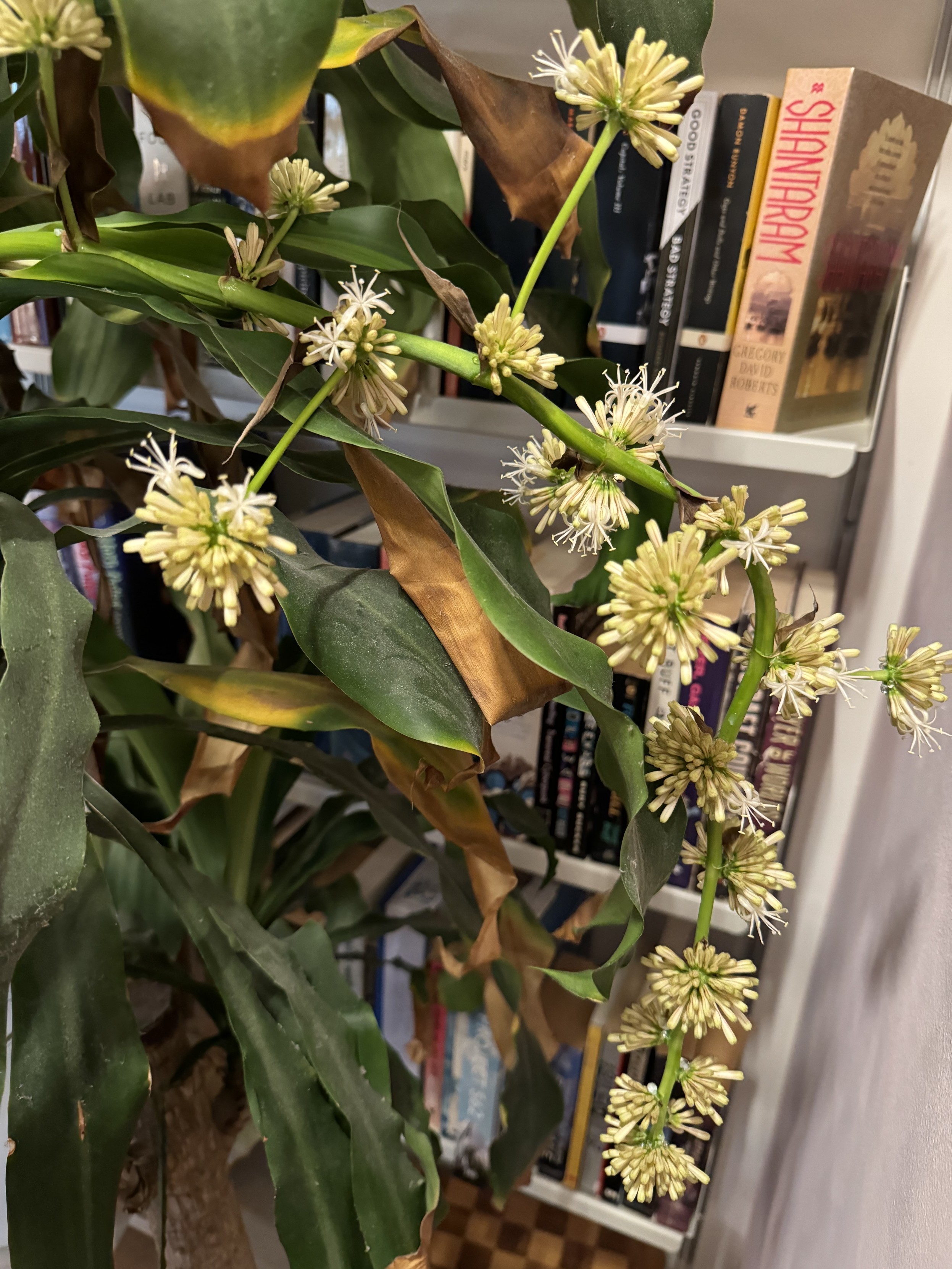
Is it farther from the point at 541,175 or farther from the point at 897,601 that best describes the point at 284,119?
the point at 897,601

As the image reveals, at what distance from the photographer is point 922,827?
51cm

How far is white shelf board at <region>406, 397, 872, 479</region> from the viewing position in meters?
0.59

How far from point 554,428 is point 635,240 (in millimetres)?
388

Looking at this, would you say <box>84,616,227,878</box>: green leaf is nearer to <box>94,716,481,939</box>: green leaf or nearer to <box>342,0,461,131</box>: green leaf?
<box>94,716,481,939</box>: green leaf

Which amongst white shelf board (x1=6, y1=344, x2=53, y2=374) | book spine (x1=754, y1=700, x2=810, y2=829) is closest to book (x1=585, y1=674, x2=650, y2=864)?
book spine (x1=754, y1=700, x2=810, y2=829)

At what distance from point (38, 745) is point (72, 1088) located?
22cm

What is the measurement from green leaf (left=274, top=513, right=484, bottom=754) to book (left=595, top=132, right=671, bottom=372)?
336 millimetres

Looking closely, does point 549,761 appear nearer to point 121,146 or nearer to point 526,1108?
point 526,1108

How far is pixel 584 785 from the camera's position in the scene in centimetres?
76

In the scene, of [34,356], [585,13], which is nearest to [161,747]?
[34,356]

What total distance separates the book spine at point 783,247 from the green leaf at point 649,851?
38 cm

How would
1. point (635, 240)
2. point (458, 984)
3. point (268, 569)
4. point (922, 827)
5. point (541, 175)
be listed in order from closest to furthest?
point (268, 569) < point (541, 175) < point (922, 827) < point (635, 240) < point (458, 984)

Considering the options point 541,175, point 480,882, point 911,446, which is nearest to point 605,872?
point 480,882

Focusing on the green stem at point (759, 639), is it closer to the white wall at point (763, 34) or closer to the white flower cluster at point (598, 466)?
the white flower cluster at point (598, 466)
